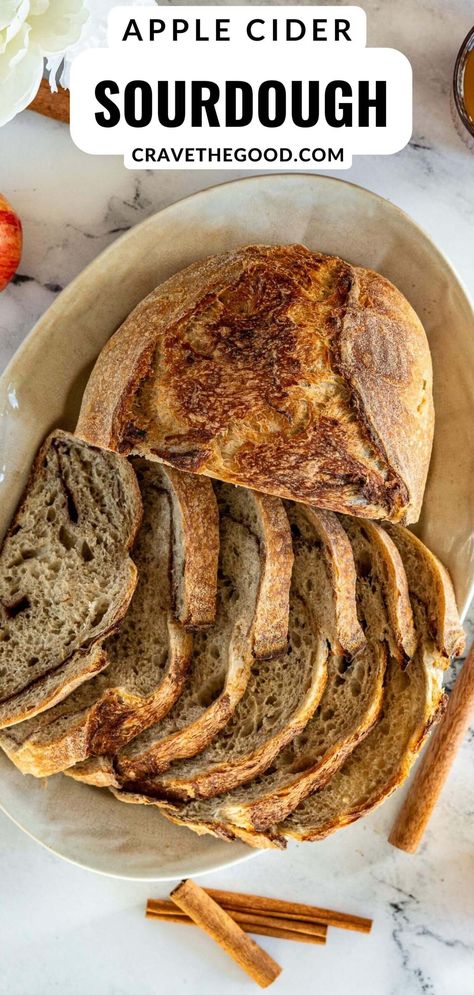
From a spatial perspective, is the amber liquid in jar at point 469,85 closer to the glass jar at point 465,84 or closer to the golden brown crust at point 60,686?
the glass jar at point 465,84

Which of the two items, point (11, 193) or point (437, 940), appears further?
point (437, 940)

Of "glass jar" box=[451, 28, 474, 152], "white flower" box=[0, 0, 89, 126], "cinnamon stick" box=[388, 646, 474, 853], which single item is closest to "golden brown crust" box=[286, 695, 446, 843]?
"cinnamon stick" box=[388, 646, 474, 853]

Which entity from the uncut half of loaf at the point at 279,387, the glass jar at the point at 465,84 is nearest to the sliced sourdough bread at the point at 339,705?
the uncut half of loaf at the point at 279,387

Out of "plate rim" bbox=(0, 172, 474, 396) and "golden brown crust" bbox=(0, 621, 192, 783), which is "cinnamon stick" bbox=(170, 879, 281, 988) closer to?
"golden brown crust" bbox=(0, 621, 192, 783)

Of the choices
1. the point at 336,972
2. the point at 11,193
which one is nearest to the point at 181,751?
the point at 336,972

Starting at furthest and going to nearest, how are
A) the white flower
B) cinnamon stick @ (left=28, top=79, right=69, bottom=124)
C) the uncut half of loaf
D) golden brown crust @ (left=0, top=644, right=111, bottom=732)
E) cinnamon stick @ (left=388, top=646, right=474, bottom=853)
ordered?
cinnamon stick @ (left=388, top=646, right=474, bottom=853)
cinnamon stick @ (left=28, top=79, right=69, bottom=124)
golden brown crust @ (left=0, top=644, right=111, bottom=732)
the uncut half of loaf
the white flower

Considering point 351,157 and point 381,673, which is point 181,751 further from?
point 351,157
